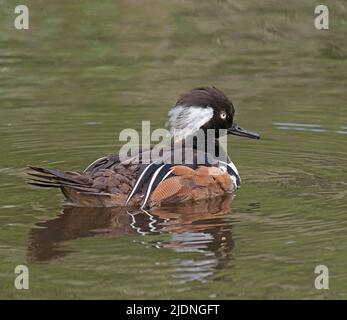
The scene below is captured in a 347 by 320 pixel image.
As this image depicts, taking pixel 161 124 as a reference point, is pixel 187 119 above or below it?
above

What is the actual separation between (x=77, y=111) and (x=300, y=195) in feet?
13.7

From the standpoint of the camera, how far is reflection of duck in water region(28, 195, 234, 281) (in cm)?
903

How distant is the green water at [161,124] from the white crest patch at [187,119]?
76 centimetres

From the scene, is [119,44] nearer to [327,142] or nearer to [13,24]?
[13,24]

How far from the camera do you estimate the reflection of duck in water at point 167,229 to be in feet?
29.6

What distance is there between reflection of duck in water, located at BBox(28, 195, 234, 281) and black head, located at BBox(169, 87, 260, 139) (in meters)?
0.87

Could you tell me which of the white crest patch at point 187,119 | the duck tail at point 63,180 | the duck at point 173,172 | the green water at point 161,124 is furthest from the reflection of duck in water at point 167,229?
the white crest patch at point 187,119

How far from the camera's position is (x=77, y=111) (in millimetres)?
13953

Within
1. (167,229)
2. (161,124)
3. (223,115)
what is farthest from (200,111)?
(161,124)

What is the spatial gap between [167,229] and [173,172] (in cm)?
95

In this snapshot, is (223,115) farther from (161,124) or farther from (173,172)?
(161,124)

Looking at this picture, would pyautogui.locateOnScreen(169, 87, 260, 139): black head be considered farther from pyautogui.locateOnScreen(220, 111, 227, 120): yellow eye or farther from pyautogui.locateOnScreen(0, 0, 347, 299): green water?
pyautogui.locateOnScreen(0, 0, 347, 299): green water

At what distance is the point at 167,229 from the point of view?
32.0ft

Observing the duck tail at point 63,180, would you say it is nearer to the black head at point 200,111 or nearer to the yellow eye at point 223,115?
the black head at point 200,111
